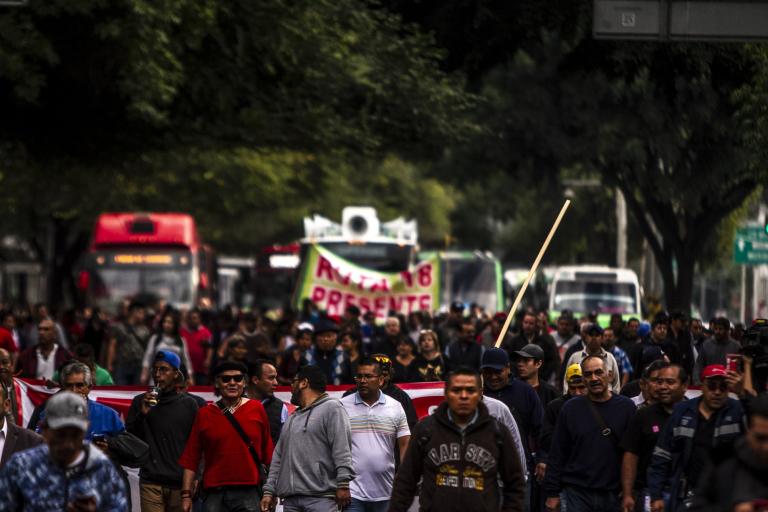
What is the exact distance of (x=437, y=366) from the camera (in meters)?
15.9

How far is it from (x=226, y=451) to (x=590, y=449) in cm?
228

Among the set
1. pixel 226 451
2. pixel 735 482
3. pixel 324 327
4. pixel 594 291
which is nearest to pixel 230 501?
pixel 226 451

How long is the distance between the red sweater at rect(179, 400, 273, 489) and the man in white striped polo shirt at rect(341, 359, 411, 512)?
0.75m

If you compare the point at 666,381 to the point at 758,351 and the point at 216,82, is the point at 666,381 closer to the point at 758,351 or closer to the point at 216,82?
the point at 758,351

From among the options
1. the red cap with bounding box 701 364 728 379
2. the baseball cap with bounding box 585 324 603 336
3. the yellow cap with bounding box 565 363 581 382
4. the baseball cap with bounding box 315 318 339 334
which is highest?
the red cap with bounding box 701 364 728 379

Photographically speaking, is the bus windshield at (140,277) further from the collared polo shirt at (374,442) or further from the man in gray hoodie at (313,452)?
the man in gray hoodie at (313,452)

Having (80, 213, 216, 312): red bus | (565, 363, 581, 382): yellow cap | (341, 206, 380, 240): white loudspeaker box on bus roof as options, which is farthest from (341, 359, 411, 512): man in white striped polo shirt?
(341, 206, 380, 240): white loudspeaker box on bus roof

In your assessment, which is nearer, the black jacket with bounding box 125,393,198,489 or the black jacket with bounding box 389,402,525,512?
the black jacket with bounding box 389,402,525,512

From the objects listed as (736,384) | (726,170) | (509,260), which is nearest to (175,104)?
(726,170)

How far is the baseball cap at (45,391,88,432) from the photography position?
277 inches

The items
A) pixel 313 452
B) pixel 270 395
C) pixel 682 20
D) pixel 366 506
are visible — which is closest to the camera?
pixel 313 452

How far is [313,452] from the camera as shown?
10.2 metres

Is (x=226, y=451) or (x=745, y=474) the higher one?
(x=745, y=474)

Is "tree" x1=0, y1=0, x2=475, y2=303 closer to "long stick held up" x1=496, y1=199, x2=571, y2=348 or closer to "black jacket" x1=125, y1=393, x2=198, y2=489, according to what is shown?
"long stick held up" x1=496, y1=199, x2=571, y2=348
